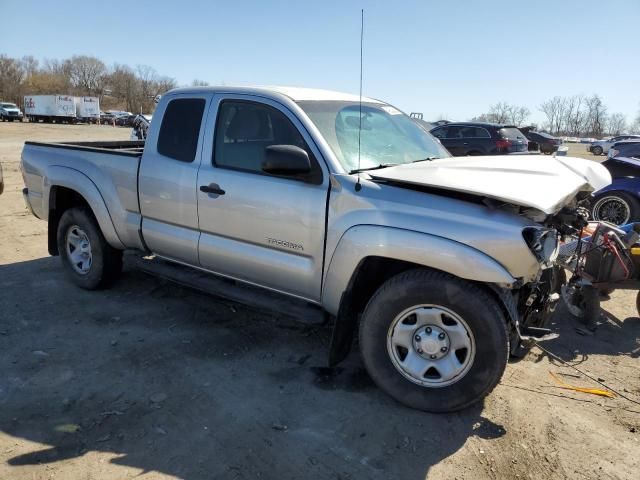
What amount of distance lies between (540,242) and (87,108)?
62.7m

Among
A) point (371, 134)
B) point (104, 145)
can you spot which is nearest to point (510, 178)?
point (371, 134)

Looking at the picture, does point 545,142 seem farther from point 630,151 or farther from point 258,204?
point 258,204

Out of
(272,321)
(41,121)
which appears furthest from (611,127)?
(272,321)

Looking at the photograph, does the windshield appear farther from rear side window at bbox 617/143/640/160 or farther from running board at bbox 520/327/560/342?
rear side window at bbox 617/143/640/160

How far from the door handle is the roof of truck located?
77 centimetres

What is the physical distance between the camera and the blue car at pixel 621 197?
8117 mm

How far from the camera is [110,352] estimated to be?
3789mm

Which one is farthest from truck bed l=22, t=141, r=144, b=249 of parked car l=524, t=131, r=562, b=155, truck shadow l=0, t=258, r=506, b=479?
parked car l=524, t=131, r=562, b=155

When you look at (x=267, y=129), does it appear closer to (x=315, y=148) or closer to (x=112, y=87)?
(x=315, y=148)

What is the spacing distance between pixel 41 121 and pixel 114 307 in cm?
6212

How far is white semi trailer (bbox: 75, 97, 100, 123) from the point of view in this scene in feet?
184

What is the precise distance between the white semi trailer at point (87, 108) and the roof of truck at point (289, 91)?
5966 centimetres

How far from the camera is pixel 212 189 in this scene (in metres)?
3.79

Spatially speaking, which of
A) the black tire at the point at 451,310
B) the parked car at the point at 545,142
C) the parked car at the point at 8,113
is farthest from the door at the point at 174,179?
the parked car at the point at 8,113
